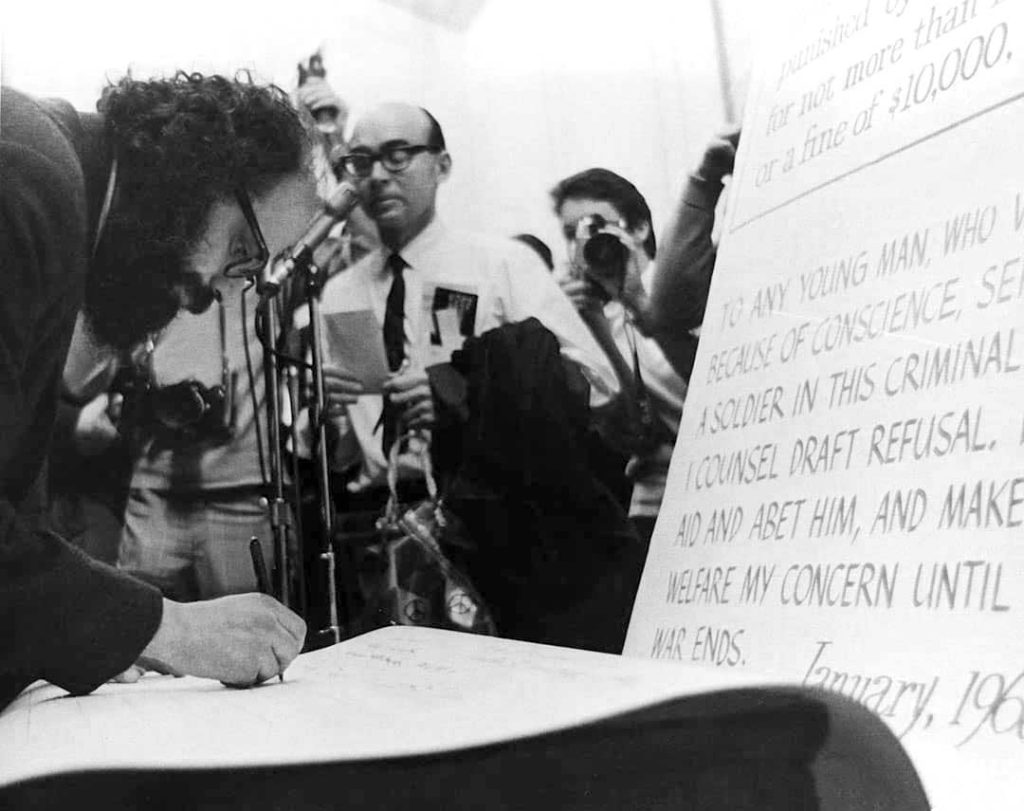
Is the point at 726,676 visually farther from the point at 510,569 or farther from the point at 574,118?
the point at 574,118

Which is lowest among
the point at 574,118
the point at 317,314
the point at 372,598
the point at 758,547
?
the point at 372,598

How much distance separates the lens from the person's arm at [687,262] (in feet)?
4.31

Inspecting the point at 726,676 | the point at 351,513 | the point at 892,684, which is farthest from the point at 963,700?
the point at 351,513

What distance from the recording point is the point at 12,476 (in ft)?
3.68

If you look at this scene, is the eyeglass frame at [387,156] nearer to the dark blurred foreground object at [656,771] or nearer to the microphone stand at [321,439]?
the microphone stand at [321,439]

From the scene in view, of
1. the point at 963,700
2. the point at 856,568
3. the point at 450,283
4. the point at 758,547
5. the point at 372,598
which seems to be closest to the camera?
the point at 963,700

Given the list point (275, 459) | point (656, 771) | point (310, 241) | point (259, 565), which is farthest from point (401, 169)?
point (656, 771)

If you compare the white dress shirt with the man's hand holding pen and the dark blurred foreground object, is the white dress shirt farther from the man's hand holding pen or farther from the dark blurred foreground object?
the dark blurred foreground object

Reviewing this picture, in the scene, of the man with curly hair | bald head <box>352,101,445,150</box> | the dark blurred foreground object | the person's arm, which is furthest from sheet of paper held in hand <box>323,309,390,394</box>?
the dark blurred foreground object

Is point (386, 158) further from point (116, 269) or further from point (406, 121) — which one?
point (116, 269)

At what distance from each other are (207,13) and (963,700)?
1.06 metres

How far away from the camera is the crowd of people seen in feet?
3.76

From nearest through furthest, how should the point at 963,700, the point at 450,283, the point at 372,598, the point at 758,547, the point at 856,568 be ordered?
1. the point at 963,700
2. the point at 856,568
3. the point at 758,547
4. the point at 372,598
5. the point at 450,283

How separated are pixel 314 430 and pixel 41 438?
29 cm
